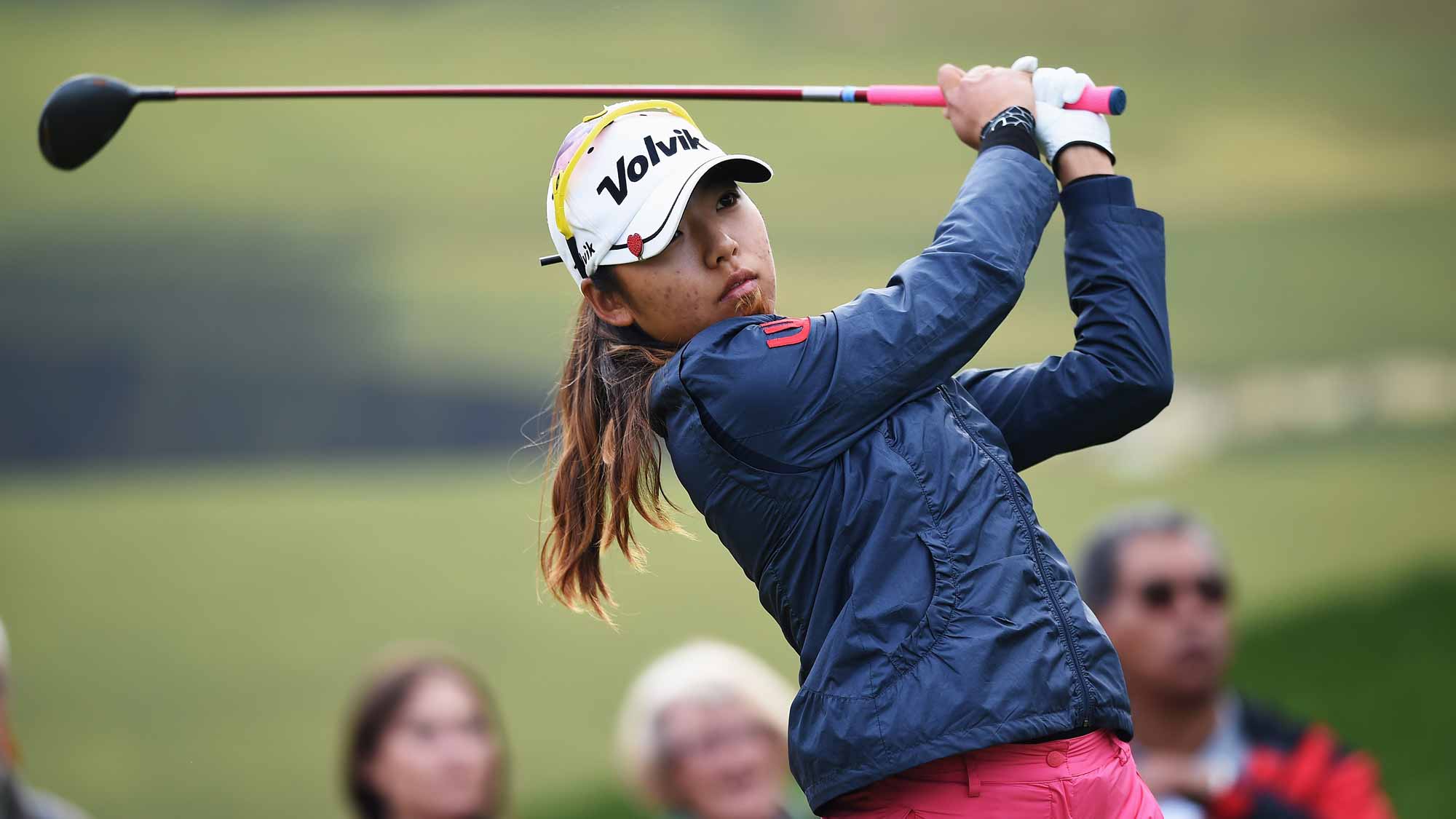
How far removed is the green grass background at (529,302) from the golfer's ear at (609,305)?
2704mm

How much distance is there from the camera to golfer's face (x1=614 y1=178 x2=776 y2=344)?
183 cm

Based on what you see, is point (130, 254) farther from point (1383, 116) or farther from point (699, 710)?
point (1383, 116)

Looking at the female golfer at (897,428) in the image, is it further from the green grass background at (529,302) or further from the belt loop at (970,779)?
the green grass background at (529,302)

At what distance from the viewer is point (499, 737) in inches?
138

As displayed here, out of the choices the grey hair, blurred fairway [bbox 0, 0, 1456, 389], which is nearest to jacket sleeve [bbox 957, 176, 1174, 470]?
the grey hair

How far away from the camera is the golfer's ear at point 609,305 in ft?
6.28

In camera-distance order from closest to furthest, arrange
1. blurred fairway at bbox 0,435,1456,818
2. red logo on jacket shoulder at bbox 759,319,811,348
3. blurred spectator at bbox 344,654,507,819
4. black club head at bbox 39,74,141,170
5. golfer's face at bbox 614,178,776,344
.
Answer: red logo on jacket shoulder at bbox 759,319,811,348 → golfer's face at bbox 614,178,776,344 → black club head at bbox 39,74,141,170 → blurred spectator at bbox 344,654,507,819 → blurred fairway at bbox 0,435,1456,818

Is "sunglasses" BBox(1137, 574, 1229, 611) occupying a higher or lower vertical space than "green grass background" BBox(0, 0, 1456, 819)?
lower

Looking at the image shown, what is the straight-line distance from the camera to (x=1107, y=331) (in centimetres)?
A: 184

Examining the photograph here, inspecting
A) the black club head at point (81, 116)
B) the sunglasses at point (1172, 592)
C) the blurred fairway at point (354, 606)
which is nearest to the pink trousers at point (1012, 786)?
the black club head at point (81, 116)

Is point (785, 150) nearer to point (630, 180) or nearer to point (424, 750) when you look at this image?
point (424, 750)

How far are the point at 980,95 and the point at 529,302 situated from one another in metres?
3.17

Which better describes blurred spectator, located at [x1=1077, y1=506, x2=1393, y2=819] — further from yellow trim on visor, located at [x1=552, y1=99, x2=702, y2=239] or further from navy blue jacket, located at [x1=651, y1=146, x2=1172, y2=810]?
yellow trim on visor, located at [x1=552, y1=99, x2=702, y2=239]

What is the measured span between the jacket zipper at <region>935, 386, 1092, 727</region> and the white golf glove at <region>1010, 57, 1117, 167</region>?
34 cm
